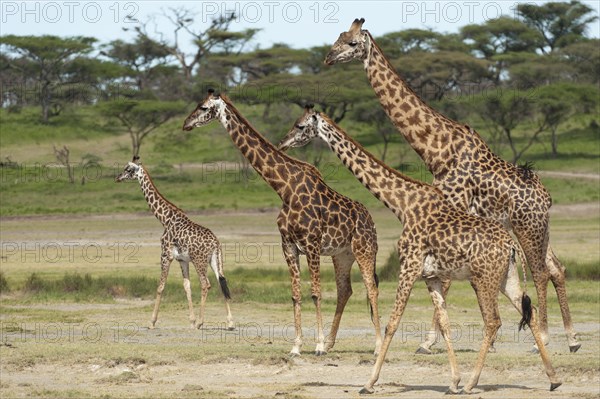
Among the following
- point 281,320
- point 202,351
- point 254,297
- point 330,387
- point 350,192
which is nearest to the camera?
point 330,387

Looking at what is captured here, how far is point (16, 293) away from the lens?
24078 millimetres

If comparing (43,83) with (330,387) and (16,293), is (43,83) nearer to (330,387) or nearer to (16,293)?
(16,293)

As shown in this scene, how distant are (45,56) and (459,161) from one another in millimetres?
57632

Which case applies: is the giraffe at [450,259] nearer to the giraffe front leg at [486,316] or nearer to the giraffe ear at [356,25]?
the giraffe front leg at [486,316]

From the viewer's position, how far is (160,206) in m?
20.2

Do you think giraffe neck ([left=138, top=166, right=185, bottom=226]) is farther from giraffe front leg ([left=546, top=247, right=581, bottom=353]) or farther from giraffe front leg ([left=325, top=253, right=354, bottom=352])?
giraffe front leg ([left=546, top=247, right=581, bottom=353])

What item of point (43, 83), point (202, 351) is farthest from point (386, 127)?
point (202, 351)

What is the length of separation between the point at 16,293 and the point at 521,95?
37.8m

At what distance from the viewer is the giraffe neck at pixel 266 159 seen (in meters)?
15.3

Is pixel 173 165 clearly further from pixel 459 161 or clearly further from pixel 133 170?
pixel 459 161

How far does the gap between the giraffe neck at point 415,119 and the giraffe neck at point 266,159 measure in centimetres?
126

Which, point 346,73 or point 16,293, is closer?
point 16,293

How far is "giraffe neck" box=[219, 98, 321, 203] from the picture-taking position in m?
15.3

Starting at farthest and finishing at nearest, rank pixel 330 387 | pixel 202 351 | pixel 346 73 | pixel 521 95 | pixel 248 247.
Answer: pixel 346 73 → pixel 521 95 → pixel 248 247 → pixel 202 351 → pixel 330 387
